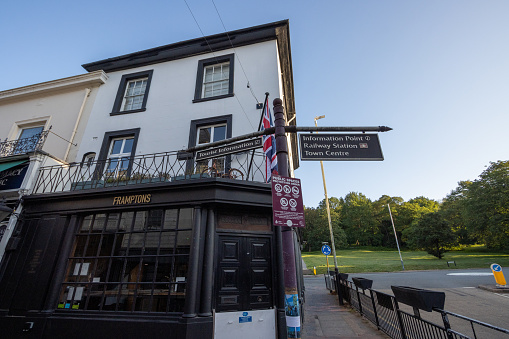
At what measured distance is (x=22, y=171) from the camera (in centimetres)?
835

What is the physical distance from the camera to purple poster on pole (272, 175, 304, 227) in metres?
3.33

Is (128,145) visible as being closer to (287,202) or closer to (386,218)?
(287,202)

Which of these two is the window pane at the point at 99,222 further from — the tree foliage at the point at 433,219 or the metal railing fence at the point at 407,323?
the tree foliage at the point at 433,219

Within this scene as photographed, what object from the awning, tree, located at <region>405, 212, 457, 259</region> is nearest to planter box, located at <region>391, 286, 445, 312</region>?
the awning

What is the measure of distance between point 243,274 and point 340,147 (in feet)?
13.5

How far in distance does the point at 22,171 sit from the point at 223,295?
852 centimetres

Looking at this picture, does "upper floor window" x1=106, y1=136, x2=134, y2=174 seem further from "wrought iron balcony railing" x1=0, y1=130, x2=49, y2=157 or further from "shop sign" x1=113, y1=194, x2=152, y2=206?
"shop sign" x1=113, y1=194, x2=152, y2=206

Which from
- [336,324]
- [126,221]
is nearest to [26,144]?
[126,221]

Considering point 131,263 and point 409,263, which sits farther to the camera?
point 409,263

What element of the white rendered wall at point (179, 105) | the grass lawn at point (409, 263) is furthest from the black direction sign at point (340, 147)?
the grass lawn at point (409, 263)

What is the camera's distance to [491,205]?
119 feet

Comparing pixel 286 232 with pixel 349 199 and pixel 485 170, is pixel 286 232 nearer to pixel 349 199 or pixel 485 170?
pixel 485 170

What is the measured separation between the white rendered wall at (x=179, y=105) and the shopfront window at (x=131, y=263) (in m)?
3.25

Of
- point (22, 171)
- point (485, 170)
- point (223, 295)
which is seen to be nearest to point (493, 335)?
point (223, 295)
